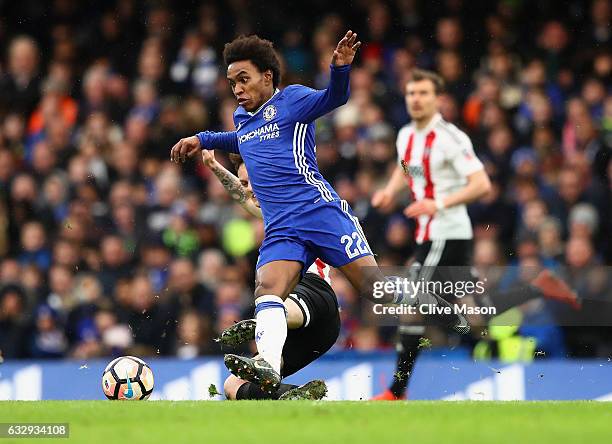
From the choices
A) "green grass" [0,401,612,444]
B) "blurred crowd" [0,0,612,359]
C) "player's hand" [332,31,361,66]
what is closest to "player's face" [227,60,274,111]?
"player's hand" [332,31,361,66]

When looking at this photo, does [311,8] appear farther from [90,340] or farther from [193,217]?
[90,340]

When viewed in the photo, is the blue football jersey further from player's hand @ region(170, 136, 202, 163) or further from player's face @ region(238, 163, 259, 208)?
player's face @ region(238, 163, 259, 208)

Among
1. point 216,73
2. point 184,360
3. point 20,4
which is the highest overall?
point 20,4

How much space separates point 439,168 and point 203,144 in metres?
2.74

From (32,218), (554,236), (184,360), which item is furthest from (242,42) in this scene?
(32,218)

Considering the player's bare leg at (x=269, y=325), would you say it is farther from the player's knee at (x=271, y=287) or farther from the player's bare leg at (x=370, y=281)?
the player's bare leg at (x=370, y=281)

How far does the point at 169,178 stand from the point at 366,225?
236 cm

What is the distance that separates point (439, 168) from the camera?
30.7ft

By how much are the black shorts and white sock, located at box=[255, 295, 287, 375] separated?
68 centimetres

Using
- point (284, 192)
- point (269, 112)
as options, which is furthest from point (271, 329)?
point (269, 112)

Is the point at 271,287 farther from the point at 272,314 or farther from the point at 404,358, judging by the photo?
the point at 404,358

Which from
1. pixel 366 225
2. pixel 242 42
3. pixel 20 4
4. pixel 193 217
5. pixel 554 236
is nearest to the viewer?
pixel 242 42

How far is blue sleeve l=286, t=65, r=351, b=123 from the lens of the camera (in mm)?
6191

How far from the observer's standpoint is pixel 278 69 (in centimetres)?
694
